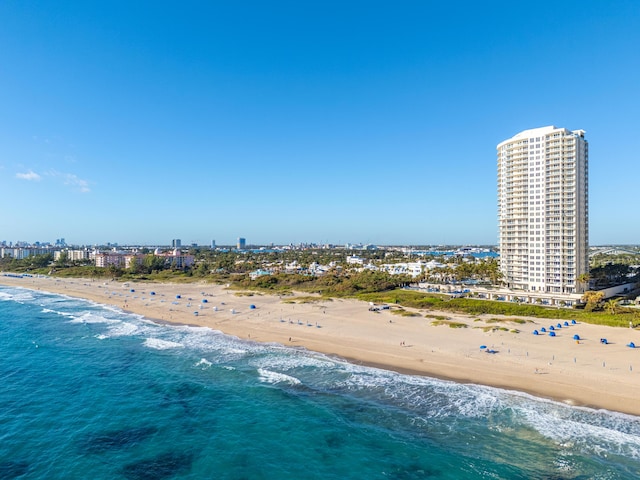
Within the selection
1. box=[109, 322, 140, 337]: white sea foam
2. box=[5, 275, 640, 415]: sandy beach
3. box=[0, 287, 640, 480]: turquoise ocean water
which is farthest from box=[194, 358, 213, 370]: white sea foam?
box=[109, 322, 140, 337]: white sea foam

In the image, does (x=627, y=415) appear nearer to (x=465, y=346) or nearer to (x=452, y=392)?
(x=452, y=392)

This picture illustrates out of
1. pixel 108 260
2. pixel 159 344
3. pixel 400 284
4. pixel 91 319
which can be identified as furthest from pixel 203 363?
pixel 108 260

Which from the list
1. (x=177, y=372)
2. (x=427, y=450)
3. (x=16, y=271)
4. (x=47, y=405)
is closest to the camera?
(x=427, y=450)

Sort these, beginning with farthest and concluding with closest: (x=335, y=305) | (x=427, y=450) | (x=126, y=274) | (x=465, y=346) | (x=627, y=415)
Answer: (x=126, y=274) < (x=335, y=305) < (x=465, y=346) < (x=627, y=415) < (x=427, y=450)

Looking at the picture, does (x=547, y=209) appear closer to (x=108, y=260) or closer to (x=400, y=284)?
(x=400, y=284)

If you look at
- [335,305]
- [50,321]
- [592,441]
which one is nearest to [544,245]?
[335,305]

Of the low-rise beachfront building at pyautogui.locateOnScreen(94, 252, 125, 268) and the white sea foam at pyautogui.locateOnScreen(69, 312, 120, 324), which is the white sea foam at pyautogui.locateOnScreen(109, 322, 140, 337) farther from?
the low-rise beachfront building at pyautogui.locateOnScreen(94, 252, 125, 268)
